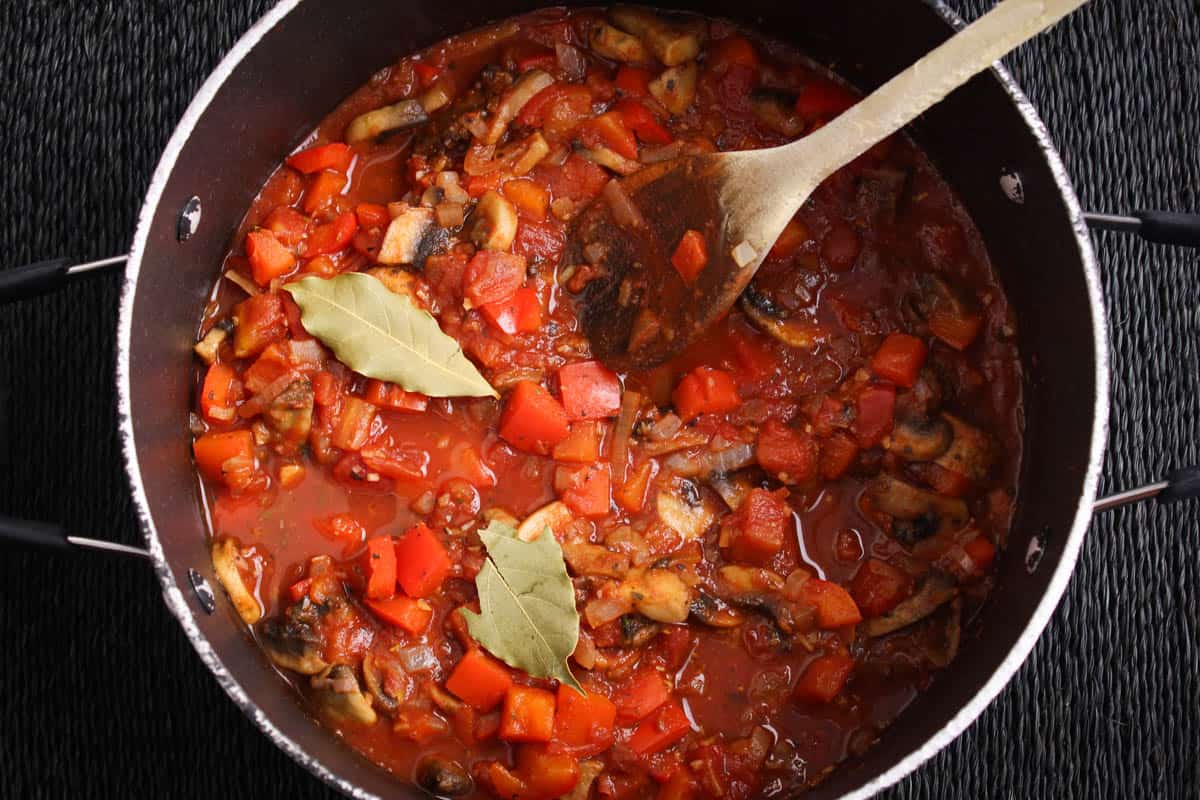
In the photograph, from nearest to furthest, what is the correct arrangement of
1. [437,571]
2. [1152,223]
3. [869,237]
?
[1152,223], [437,571], [869,237]

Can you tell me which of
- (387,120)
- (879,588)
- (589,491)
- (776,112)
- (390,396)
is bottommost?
(879,588)

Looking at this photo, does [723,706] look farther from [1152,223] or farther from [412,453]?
[1152,223]

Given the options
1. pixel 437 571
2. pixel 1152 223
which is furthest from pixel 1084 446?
pixel 437 571

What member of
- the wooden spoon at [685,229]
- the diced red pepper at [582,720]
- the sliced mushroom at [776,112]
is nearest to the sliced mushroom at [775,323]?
the wooden spoon at [685,229]

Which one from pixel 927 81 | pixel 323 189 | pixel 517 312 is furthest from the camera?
pixel 323 189

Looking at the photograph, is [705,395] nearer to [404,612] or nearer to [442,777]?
[404,612]

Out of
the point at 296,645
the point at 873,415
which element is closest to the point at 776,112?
the point at 873,415
